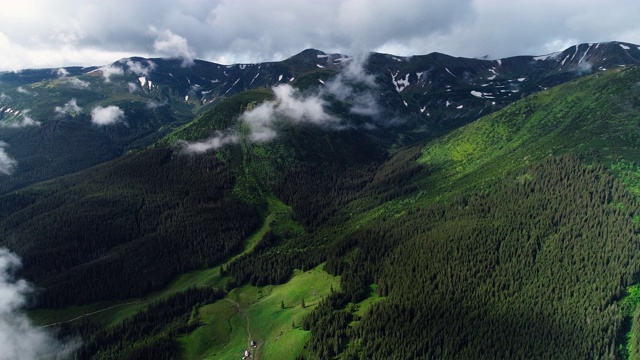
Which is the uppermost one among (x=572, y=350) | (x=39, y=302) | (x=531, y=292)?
(x=39, y=302)

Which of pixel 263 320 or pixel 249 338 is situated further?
Answer: pixel 263 320

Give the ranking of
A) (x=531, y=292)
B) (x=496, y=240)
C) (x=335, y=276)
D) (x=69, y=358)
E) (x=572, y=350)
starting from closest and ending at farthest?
1. (x=572, y=350)
2. (x=531, y=292)
3. (x=69, y=358)
4. (x=496, y=240)
5. (x=335, y=276)

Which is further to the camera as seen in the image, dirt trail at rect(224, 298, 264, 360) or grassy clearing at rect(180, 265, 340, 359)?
grassy clearing at rect(180, 265, 340, 359)

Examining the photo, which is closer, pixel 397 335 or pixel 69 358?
pixel 397 335

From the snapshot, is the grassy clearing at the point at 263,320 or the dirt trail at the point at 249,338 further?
the grassy clearing at the point at 263,320

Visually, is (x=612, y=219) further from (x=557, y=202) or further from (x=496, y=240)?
(x=496, y=240)

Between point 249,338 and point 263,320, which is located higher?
point 263,320

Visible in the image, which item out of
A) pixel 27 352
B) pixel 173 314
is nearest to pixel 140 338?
pixel 173 314

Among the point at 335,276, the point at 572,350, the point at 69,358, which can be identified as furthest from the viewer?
the point at 335,276
